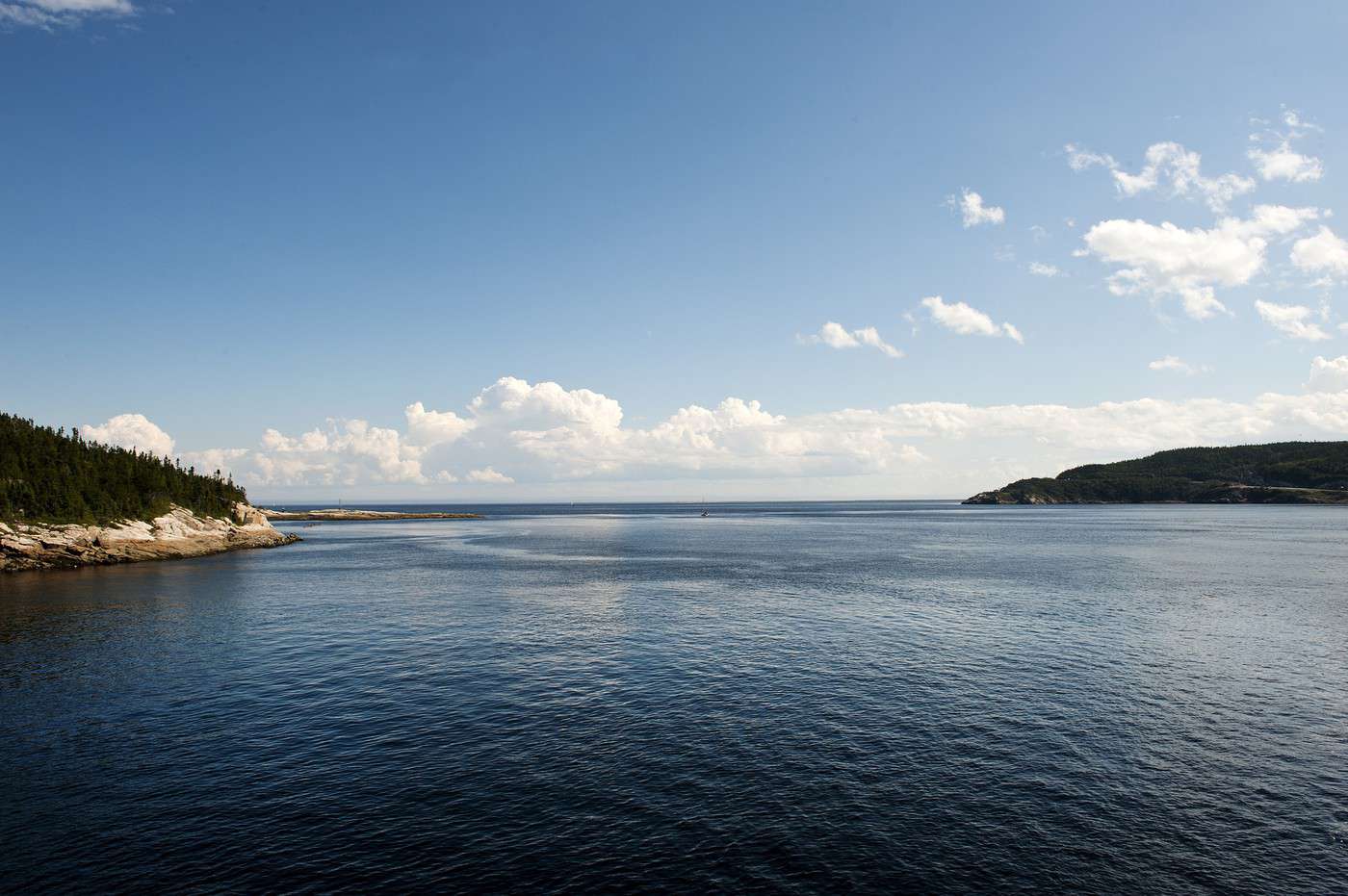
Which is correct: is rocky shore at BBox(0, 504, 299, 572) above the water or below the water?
above

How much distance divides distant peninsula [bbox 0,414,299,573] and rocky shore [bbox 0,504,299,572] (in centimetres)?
13

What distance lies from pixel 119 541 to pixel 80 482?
539 inches

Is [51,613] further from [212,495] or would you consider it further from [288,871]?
[212,495]

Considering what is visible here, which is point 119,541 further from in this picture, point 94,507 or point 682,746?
point 682,746

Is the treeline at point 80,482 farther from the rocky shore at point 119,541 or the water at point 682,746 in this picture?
the water at point 682,746

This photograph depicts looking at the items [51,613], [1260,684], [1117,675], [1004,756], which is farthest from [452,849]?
[51,613]

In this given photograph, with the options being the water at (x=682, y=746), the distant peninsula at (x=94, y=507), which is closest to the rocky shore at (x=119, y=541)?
the distant peninsula at (x=94, y=507)

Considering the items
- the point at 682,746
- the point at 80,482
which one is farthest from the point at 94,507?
the point at 682,746

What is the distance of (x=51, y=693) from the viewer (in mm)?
40062

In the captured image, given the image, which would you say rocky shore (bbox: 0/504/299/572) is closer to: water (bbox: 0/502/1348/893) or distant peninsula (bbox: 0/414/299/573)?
distant peninsula (bbox: 0/414/299/573)

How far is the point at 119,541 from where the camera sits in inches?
4528

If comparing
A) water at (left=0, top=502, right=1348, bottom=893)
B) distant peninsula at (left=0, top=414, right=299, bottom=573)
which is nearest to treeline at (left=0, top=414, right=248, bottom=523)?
distant peninsula at (left=0, top=414, right=299, bottom=573)

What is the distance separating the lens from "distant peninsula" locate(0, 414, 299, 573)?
4082 inches

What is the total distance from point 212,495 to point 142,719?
14794cm
